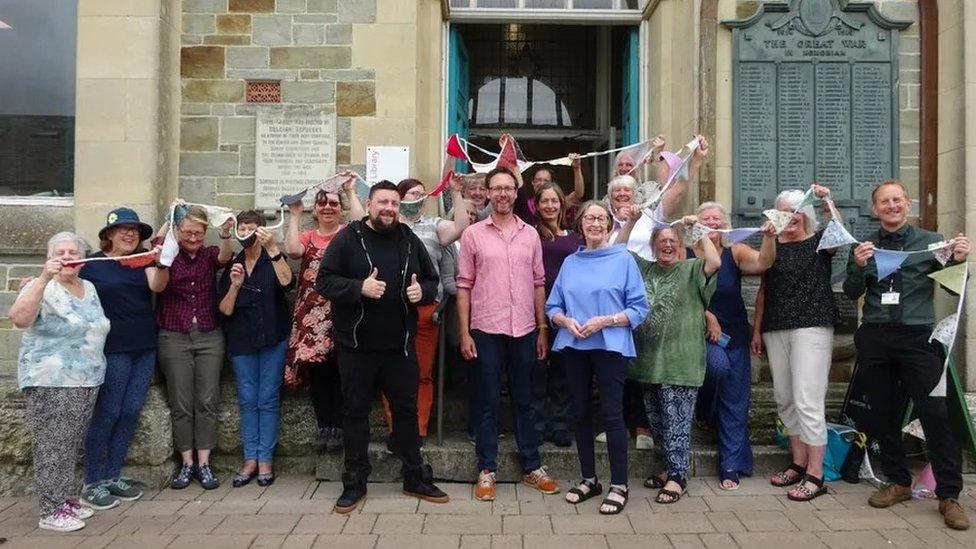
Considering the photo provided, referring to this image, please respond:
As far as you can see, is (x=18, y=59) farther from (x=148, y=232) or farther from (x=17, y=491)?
(x=17, y=491)

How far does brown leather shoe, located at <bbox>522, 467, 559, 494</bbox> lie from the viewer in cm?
471

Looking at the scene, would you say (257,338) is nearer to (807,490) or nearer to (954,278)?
(807,490)

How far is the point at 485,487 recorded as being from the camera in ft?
15.3

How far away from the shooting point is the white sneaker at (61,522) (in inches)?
167

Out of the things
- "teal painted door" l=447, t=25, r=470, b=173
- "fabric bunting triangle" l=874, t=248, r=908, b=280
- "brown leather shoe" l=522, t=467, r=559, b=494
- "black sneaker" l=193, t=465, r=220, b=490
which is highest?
"teal painted door" l=447, t=25, r=470, b=173

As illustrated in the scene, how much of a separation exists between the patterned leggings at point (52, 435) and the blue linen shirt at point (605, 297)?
9.18ft

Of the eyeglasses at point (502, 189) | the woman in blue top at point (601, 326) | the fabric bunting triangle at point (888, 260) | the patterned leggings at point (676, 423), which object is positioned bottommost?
the patterned leggings at point (676, 423)

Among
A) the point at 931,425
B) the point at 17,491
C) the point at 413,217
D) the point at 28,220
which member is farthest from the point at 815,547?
the point at 28,220

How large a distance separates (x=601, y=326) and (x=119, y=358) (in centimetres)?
298

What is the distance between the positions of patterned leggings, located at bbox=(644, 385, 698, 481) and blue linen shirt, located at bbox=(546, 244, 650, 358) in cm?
41

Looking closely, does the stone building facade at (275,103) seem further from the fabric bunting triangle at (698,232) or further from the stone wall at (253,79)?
the fabric bunting triangle at (698,232)

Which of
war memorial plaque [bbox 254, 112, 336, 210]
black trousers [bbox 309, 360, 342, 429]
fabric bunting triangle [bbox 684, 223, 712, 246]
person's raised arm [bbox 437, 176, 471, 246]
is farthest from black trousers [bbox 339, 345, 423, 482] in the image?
war memorial plaque [bbox 254, 112, 336, 210]

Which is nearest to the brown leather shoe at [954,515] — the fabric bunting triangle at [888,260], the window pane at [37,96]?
the fabric bunting triangle at [888,260]

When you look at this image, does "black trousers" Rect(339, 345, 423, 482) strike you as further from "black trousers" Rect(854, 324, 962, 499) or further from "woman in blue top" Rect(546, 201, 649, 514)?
"black trousers" Rect(854, 324, 962, 499)
